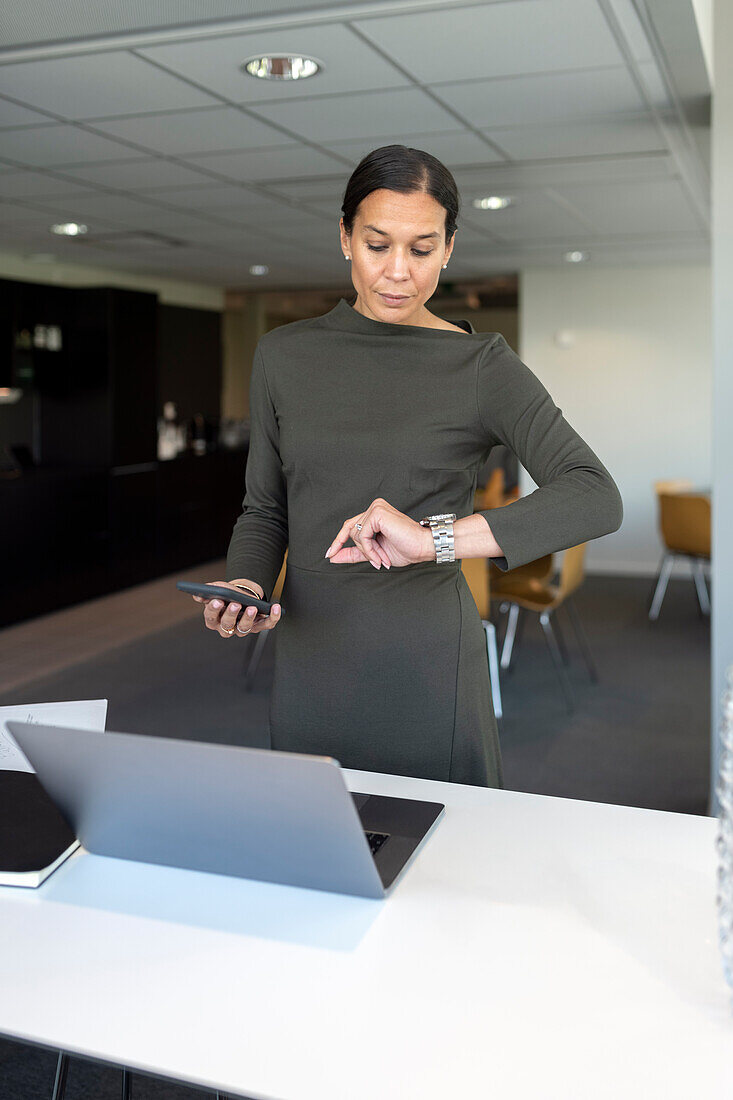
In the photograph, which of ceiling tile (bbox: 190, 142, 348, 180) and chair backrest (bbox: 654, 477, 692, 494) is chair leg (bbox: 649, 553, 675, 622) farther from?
ceiling tile (bbox: 190, 142, 348, 180)

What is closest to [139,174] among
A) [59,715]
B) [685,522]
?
[685,522]

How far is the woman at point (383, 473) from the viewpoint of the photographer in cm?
150

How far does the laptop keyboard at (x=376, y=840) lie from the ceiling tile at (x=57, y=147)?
3617 mm

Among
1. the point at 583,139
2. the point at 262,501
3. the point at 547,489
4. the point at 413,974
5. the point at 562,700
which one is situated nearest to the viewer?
the point at 413,974

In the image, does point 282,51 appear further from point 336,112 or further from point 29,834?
point 29,834

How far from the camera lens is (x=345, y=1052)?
2.70 ft

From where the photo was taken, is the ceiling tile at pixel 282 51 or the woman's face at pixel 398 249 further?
the ceiling tile at pixel 282 51

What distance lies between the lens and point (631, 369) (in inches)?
345

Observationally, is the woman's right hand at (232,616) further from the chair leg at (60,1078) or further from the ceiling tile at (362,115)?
the ceiling tile at (362,115)

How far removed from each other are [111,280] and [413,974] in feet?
30.2

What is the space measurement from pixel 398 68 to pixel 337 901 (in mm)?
2935

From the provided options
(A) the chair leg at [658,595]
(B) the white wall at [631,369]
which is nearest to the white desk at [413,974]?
(A) the chair leg at [658,595]

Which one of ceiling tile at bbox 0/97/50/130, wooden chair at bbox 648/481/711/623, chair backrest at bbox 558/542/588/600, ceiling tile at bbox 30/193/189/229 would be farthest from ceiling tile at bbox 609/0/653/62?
wooden chair at bbox 648/481/711/623

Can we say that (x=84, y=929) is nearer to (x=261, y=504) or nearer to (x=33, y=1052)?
(x=261, y=504)
